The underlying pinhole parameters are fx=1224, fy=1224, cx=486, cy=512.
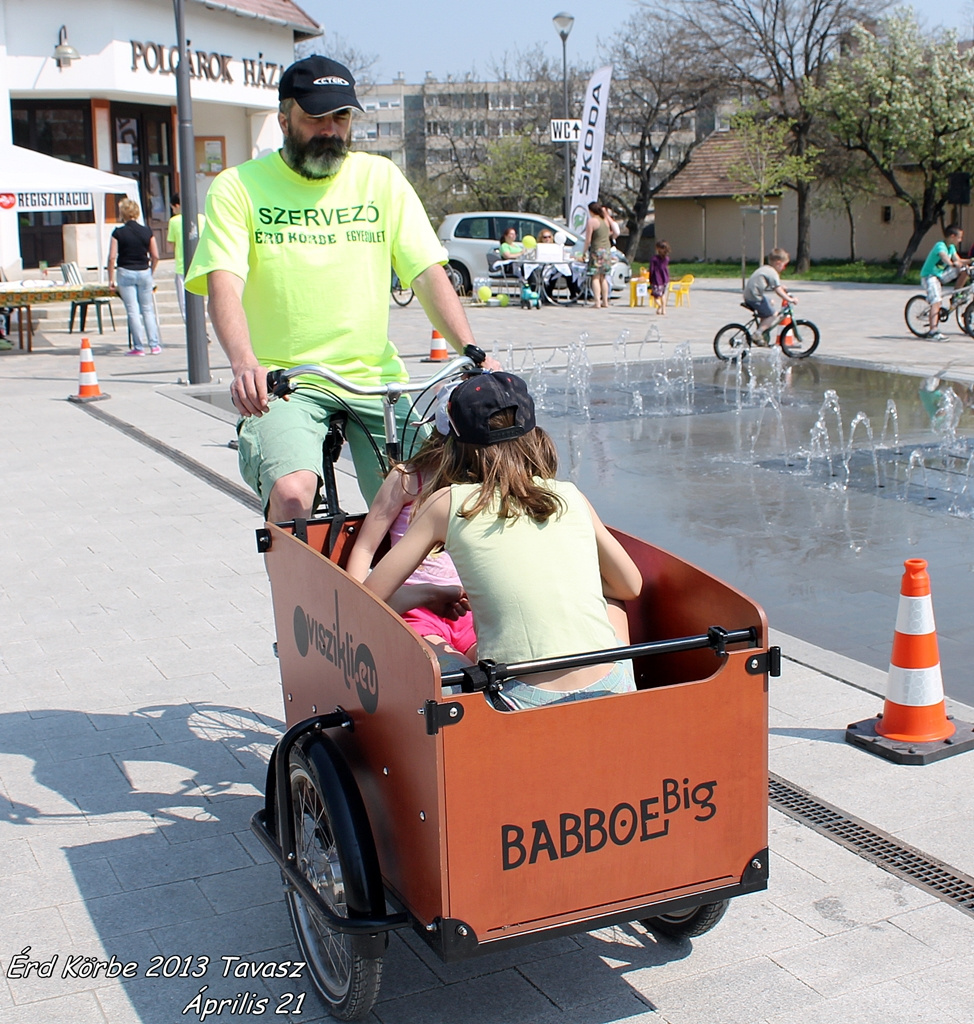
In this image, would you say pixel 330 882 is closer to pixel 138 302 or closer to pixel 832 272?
pixel 138 302

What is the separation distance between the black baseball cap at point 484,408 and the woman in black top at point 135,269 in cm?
1416

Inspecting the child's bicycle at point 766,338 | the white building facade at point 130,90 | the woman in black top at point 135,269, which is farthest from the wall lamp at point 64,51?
the child's bicycle at point 766,338

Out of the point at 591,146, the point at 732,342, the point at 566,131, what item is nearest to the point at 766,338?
the point at 732,342

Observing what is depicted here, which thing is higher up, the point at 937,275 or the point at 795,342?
the point at 937,275

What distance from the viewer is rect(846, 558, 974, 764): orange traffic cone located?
4082 millimetres

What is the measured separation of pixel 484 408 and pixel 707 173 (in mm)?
47926

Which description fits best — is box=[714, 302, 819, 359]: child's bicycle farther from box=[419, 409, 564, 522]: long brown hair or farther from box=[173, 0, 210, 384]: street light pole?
box=[419, 409, 564, 522]: long brown hair

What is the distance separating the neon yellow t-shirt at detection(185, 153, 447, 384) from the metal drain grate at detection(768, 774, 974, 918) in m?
1.84

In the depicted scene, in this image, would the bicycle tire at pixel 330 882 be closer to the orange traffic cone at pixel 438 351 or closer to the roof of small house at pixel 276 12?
the orange traffic cone at pixel 438 351

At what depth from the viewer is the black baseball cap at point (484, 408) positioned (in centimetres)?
280

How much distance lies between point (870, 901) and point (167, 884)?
1.89m

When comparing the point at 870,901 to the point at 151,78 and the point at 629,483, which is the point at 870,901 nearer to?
the point at 629,483

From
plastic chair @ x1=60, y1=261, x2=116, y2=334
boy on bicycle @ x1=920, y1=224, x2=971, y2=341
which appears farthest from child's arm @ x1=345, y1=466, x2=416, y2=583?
plastic chair @ x1=60, y1=261, x2=116, y2=334

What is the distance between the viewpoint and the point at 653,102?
47938 mm
